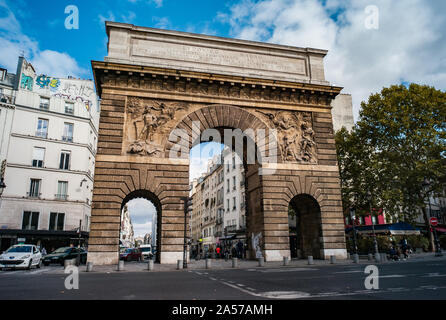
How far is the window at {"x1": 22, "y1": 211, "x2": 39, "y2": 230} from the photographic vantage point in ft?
111

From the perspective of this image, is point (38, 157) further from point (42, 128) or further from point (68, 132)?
point (68, 132)

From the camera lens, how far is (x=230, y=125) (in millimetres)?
24719

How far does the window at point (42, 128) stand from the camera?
3719cm

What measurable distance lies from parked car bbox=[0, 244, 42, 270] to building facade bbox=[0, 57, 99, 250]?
14068mm

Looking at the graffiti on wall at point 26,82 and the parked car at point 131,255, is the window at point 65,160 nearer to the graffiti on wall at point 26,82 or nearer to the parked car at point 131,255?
the graffiti on wall at point 26,82

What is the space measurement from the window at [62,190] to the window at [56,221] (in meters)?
1.89

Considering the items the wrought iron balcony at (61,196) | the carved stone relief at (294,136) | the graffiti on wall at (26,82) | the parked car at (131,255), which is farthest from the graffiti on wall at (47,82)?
the carved stone relief at (294,136)

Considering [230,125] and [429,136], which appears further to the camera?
[429,136]

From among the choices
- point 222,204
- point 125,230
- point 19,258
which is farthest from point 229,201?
point 125,230

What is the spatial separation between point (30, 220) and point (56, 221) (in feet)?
8.02

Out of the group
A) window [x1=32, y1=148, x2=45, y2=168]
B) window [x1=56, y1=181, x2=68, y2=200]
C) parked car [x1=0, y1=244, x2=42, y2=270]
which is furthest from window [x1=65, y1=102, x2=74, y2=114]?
parked car [x1=0, y1=244, x2=42, y2=270]
